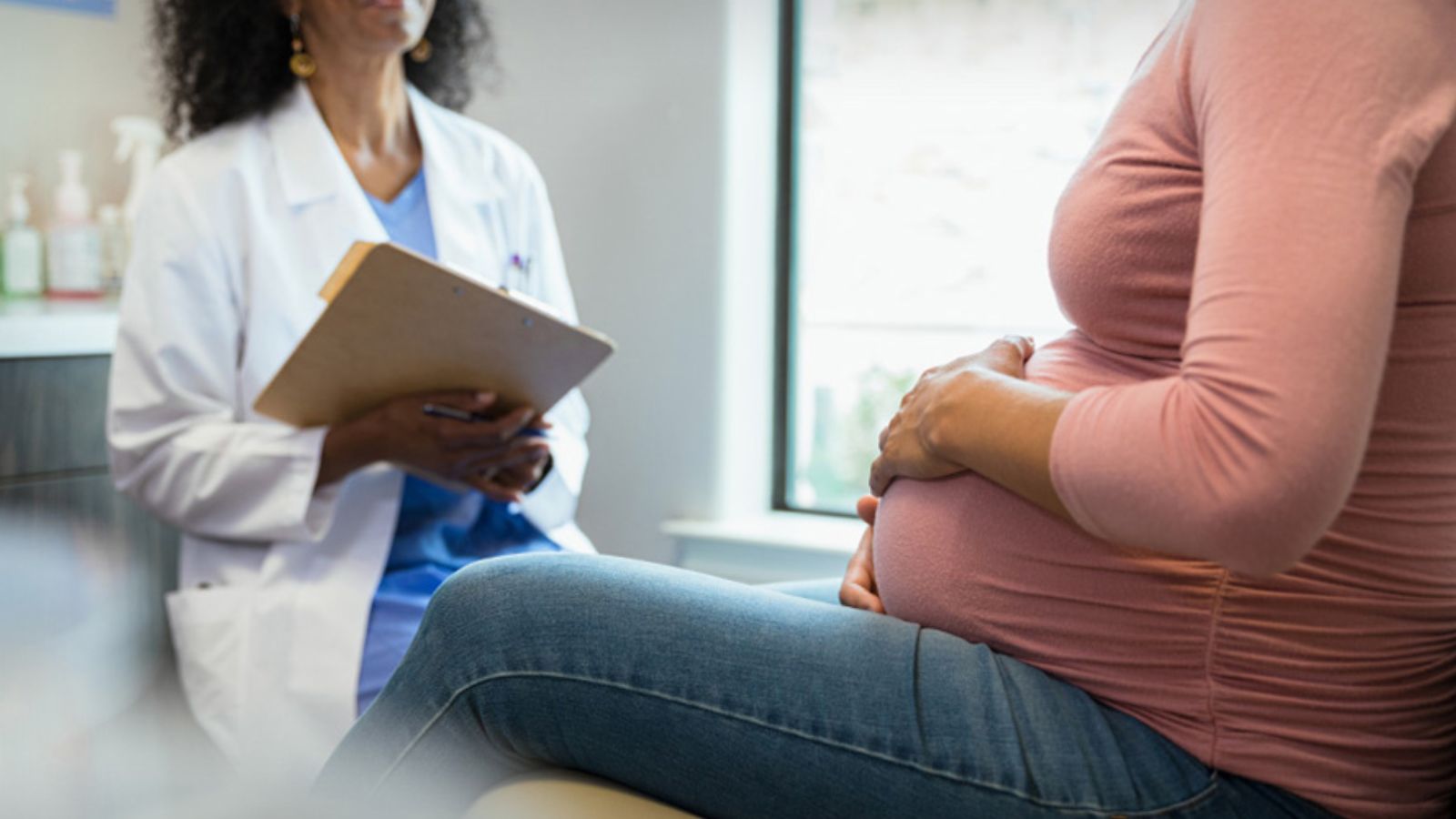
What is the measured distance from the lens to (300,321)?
1426mm

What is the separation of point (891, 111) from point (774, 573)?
29.7 inches

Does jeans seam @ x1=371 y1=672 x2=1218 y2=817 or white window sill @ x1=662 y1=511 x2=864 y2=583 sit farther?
white window sill @ x1=662 y1=511 x2=864 y2=583

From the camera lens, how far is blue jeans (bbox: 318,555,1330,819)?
2.05ft

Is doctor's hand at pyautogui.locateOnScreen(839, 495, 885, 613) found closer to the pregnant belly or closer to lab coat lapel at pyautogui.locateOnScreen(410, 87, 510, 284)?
the pregnant belly

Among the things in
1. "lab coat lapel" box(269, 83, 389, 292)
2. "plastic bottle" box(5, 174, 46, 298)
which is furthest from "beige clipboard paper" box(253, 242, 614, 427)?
"plastic bottle" box(5, 174, 46, 298)

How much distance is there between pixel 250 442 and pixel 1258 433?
1124 millimetres

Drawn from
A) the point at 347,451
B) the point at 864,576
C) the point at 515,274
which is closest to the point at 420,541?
the point at 347,451

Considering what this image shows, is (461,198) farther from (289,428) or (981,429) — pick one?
(981,429)

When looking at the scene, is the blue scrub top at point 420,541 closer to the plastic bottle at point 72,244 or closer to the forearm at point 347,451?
the forearm at point 347,451

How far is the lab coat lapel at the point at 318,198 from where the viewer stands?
145 centimetres

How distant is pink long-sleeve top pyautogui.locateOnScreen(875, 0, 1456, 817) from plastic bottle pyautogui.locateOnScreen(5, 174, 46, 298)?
5.06 ft

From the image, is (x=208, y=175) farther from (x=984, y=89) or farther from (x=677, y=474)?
(x=984, y=89)

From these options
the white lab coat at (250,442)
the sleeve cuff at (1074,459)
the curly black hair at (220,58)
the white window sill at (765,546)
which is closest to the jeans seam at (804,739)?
the sleeve cuff at (1074,459)

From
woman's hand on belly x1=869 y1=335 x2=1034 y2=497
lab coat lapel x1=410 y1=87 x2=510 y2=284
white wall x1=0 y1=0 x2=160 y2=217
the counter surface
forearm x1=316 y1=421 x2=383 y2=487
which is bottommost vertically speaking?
forearm x1=316 y1=421 x2=383 y2=487
